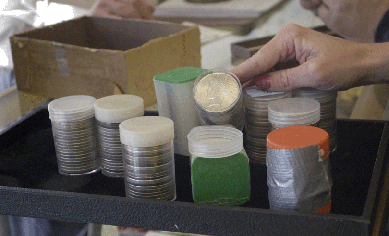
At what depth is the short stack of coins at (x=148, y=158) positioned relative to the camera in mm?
570

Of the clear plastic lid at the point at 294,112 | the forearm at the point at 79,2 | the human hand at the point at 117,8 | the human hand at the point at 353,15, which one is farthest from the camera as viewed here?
the forearm at the point at 79,2

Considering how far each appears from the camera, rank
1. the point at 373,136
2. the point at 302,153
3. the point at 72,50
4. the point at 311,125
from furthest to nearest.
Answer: the point at 72,50
the point at 373,136
the point at 311,125
the point at 302,153

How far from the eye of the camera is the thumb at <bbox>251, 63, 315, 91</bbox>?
690 mm

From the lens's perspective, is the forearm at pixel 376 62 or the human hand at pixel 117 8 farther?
the human hand at pixel 117 8

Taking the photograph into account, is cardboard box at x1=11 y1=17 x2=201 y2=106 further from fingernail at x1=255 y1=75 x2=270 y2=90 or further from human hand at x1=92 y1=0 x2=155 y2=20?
fingernail at x1=255 y1=75 x2=270 y2=90

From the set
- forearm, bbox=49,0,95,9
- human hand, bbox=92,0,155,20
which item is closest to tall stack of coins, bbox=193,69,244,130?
human hand, bbox=92,0,155,20

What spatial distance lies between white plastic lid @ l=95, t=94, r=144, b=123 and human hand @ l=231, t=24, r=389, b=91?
0.18 metres

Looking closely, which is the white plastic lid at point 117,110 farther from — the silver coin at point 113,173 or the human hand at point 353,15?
the human hand at point 353,15

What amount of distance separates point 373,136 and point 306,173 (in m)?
0.33

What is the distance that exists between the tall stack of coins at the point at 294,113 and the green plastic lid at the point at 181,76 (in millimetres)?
132

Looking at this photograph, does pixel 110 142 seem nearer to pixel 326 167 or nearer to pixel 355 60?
pixel 326 167

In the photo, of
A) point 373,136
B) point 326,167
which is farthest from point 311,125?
point 373,136

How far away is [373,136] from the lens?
78cm

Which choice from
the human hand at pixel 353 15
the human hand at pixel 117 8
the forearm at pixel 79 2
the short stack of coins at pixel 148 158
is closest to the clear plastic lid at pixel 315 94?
the short stack of coins at pixel 148 158
